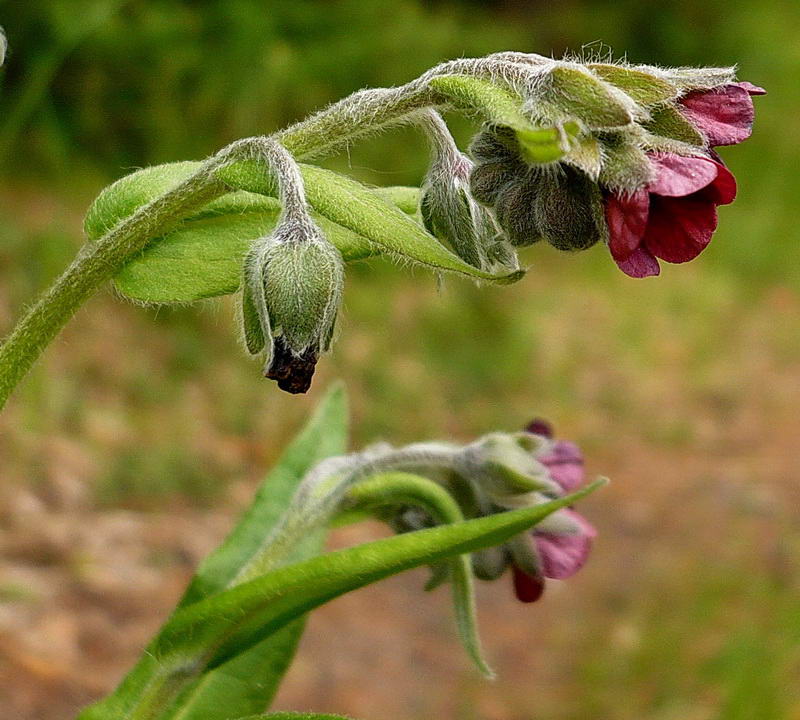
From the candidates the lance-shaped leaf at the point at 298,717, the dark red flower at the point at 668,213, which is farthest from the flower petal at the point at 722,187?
the lance-shaped leaf at the point at 298,717

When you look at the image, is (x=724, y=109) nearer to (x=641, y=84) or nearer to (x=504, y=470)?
(x=641, y=84)

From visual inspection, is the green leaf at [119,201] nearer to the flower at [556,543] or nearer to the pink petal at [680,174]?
the pink petal at [680,174]

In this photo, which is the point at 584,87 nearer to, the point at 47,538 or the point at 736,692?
the point at 736,692

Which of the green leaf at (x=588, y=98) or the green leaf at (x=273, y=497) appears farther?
the green leaf at (x=273, y=497)

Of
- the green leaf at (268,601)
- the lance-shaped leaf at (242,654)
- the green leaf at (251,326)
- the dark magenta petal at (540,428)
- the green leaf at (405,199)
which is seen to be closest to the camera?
the green leaf at (251,326)

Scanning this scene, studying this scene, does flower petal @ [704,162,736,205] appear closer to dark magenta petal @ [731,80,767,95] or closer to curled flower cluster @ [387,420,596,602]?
dark magenta petal @ [731,80,767,95]

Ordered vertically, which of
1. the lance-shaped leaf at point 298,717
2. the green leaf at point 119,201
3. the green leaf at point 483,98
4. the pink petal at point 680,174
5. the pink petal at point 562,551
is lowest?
the pink petal at point 562,551

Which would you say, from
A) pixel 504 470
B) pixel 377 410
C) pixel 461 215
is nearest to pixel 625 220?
pixel 461 215
